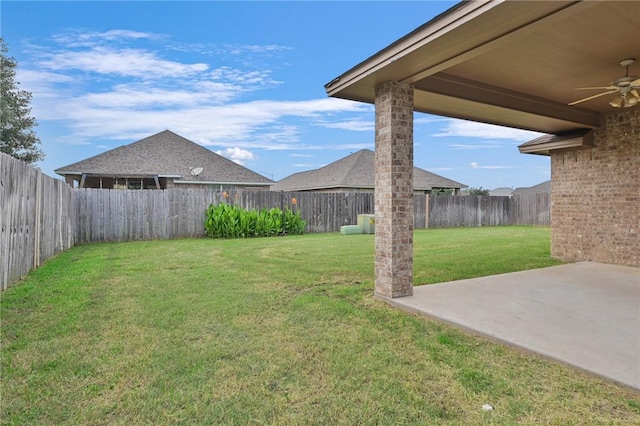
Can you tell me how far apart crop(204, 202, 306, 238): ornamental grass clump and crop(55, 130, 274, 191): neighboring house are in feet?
17.4

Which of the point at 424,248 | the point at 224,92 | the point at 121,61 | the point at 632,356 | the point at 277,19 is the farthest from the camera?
the point at 224,92

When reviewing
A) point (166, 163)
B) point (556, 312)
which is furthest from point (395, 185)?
point (166, 163)

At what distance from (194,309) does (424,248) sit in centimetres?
678

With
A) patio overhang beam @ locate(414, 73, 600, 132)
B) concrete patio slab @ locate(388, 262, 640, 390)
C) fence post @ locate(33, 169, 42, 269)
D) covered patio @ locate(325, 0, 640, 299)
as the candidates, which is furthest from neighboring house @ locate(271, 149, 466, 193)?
fence post @ locate(33, 169, 42, 269)

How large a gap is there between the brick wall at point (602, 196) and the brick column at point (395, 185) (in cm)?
502

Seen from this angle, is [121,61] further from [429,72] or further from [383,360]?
[383,360]

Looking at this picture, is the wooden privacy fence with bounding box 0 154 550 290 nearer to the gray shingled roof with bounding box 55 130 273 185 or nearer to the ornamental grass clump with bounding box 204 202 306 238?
the ornamental grass clump with bounding box 204 202 306 238

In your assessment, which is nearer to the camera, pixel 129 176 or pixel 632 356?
pixel 632 356

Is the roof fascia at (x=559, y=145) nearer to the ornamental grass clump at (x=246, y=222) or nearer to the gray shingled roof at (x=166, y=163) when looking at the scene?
the ornamental grass clump at (x=246, y=222)

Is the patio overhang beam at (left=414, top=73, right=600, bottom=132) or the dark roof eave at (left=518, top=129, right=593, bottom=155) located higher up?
the patio overhang beam at (left=414, top=73, right=600, bottom=132)

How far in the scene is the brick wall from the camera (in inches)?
263

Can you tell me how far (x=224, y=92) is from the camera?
16.0 metres

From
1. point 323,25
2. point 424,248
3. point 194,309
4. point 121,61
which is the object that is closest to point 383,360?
point 194,309

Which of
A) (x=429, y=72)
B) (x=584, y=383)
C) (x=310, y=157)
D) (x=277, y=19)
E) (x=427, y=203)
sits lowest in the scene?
(x=584, y=383)
